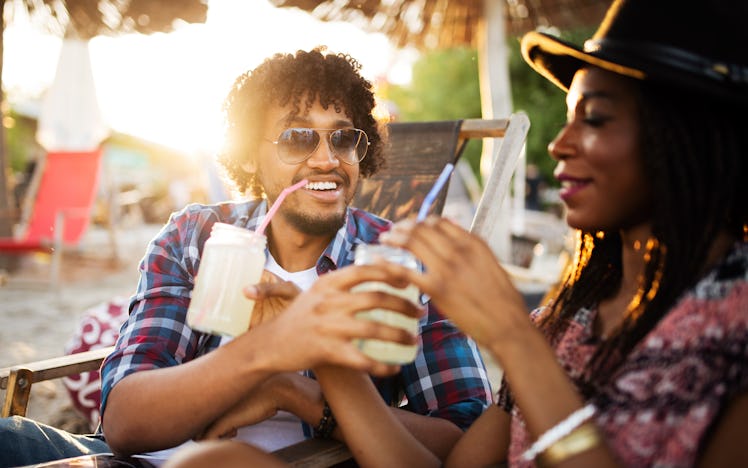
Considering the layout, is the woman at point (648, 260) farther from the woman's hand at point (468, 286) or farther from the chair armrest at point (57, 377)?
the chair armrest at point (57, 377)

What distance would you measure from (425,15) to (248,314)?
19.8 feet

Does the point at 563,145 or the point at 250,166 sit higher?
the point at 563,145

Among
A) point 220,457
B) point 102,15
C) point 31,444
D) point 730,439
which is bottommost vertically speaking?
point 31,444

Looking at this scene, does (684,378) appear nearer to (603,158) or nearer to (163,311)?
(603,158)

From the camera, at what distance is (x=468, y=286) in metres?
1.12

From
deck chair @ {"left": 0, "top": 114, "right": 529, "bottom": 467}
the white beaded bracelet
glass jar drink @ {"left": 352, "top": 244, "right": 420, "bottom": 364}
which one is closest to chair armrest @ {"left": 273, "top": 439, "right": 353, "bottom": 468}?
glass jar drink @ {"left": 352, "top": 244, "right": 420, "bottom": 364}

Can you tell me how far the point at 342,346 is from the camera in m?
1.25

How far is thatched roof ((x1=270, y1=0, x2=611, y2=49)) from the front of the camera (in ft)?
20.6

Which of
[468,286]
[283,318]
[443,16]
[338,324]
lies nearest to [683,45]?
[468,286]

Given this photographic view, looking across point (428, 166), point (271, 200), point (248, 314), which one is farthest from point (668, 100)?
point (428, 166)

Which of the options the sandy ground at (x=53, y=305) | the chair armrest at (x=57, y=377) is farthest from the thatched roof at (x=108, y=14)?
the chair armrest at (x=57, y=377)

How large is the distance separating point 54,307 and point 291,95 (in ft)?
17.2

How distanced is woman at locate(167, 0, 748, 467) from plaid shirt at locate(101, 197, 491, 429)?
23.0 inches

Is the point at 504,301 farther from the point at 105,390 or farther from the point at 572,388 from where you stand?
the point at 105,390
